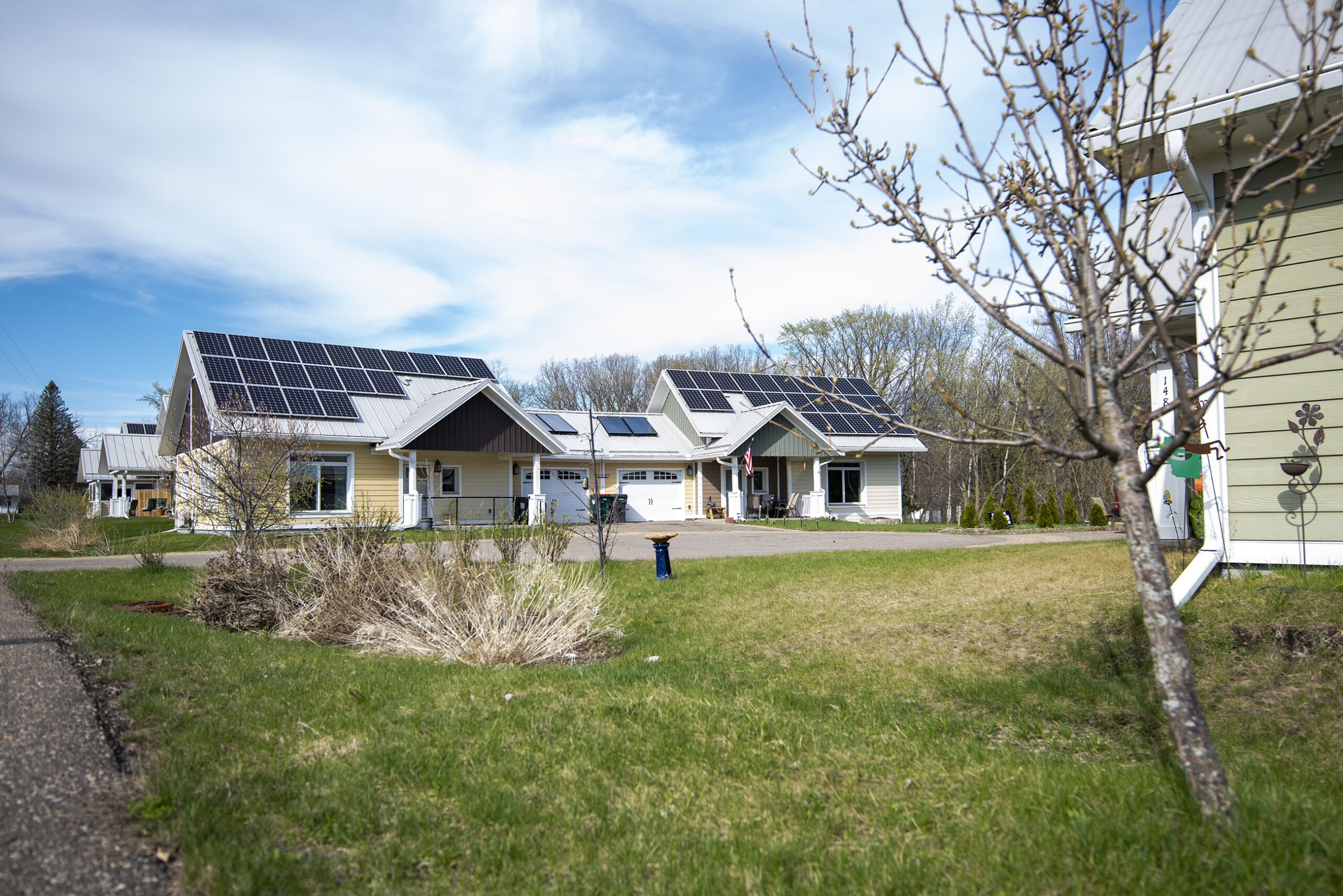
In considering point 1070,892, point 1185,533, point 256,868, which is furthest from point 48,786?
point 1185,533

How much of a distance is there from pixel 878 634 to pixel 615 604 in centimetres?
326

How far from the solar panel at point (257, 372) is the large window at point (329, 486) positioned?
2.73 meters

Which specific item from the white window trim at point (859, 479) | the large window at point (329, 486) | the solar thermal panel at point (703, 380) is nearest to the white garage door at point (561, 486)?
the large window at point (329, 486)

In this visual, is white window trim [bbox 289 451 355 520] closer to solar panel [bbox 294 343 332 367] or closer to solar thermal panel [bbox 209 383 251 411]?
solar thermal panel [bbox 209 383 251 411]

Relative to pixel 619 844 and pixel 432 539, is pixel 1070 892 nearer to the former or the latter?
pixel 619 844

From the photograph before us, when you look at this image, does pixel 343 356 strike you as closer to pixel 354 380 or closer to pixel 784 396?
pixel 354 380

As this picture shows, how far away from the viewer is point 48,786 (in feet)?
10.4

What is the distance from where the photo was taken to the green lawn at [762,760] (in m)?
2.86

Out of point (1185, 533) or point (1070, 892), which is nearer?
point (1070, 892)

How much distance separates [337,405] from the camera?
73.4 ft

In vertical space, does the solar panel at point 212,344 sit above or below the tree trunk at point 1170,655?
above

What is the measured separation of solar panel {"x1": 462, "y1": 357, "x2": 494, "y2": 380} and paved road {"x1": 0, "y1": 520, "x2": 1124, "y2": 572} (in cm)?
1018

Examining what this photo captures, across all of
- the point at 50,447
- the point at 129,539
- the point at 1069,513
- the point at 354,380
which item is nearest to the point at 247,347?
the point at 354,380

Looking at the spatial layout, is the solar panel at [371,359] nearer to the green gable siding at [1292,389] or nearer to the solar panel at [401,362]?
the solar panel at [401,362]
